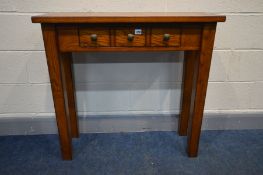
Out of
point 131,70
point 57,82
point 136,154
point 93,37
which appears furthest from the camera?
point 131,70

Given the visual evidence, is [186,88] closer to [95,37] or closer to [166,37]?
[166,37]

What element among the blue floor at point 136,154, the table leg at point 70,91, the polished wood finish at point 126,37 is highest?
the polished wood finish at point 126,37

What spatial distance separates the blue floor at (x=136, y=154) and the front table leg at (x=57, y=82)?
12 centimetres

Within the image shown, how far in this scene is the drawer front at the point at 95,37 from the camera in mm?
974

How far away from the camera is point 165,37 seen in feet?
3.20

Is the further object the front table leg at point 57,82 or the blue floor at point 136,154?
the blue floor at point 136,154

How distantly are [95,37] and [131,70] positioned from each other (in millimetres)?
486

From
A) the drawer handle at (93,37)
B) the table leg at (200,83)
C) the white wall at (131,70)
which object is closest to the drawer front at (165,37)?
the table leg at (200,83)

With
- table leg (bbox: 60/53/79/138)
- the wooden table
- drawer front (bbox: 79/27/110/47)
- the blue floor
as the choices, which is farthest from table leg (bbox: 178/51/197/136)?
table leg (bbox: 60/53/79/138)

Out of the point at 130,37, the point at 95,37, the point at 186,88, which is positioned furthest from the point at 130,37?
the point at 186,88

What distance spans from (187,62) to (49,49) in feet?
2.39

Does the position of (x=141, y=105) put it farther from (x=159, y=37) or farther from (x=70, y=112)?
(x=159, y=37)

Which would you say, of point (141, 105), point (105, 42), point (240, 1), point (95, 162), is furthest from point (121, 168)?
point (240, 1)

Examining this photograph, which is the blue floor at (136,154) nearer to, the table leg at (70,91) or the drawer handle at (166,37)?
the table leg at (70,91)
